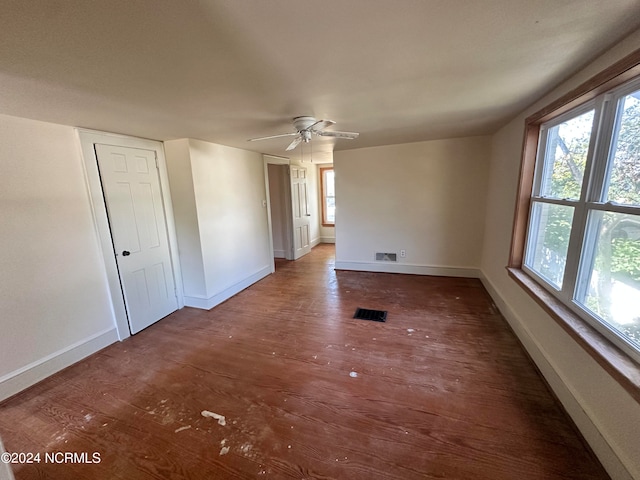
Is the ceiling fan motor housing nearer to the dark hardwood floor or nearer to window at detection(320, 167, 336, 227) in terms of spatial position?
the dark hardwood floor

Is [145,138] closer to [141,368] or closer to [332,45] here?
[141,368]

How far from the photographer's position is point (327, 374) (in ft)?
7.07

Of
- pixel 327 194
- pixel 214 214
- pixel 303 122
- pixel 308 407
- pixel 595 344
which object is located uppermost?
pixel 303 122

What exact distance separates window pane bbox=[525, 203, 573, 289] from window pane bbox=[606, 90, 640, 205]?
1.44ft

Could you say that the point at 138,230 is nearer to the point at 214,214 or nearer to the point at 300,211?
the point at 214,214

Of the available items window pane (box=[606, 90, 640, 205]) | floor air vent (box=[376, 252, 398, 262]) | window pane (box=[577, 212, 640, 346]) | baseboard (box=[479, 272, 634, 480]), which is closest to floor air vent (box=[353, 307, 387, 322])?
baseboard (box=[479, 272, 634, 480])

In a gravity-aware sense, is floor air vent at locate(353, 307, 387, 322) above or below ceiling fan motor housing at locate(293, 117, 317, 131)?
below

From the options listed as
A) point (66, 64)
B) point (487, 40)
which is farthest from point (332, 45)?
point (66, 64)

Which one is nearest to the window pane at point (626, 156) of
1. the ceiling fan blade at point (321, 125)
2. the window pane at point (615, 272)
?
the window pane at point (615, 272)

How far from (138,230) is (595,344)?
4057 millimetres

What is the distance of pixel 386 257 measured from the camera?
15.0ft

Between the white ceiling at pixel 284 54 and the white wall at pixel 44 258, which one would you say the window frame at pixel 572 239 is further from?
the white wall at pixel 44 258

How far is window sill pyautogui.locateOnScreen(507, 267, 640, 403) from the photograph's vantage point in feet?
4.06

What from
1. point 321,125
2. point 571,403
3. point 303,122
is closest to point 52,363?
point 303,122
